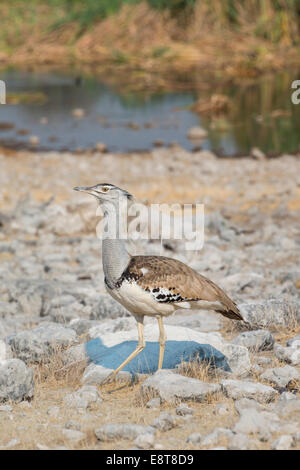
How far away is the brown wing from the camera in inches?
191

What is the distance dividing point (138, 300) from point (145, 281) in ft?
0.42

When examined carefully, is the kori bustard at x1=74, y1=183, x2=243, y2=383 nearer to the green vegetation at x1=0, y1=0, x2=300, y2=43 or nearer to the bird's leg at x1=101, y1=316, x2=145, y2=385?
the bird's leg at x1=101, y1=316, x2=145, y2=385

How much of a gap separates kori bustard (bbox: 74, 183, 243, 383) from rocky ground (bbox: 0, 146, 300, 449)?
44cm

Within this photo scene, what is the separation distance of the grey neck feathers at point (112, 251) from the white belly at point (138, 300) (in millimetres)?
90

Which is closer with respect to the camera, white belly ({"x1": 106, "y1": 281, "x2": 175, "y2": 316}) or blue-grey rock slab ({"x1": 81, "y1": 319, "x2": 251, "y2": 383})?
white belly ({"x1": 106, "y1": 281, "x2": 175, "y2": 316})

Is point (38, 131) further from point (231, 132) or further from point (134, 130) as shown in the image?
point (231, 132)

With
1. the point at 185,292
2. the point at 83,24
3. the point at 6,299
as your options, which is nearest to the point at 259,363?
the point at 185,292

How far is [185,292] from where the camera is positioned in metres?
4.94

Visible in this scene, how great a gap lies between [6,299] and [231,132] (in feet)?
35.0

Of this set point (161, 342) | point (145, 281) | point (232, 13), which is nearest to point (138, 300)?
point (145, 281)

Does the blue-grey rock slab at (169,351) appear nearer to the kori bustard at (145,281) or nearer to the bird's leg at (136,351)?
the bird's leg at (136,351)

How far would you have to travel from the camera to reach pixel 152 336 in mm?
5887

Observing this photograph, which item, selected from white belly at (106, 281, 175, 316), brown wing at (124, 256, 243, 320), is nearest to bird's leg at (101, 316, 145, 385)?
white belly at (106, 281, 175, 316)

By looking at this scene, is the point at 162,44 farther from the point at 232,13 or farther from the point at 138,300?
the point at 138,300
